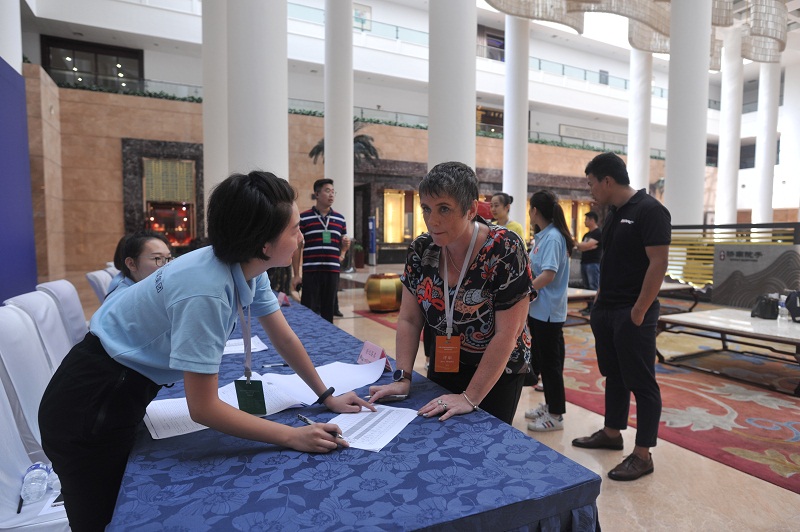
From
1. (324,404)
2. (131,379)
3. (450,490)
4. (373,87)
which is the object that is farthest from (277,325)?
(373,87)

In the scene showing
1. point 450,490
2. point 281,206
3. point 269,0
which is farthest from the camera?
point 269,0

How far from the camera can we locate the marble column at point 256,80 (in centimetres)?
468

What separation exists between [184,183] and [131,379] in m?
14.7

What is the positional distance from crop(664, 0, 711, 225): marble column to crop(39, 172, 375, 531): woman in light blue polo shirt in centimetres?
799

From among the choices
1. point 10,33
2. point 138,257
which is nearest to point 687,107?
point 138,257

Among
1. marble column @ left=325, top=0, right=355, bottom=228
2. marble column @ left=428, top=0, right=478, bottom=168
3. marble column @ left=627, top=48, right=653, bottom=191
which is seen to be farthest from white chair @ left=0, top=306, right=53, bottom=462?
marble column @ left=627, top=48, right=653, bottom=191

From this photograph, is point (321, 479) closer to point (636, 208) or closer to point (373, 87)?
Answer: point (636, 208)

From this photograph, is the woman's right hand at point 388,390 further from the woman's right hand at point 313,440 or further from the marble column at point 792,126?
the marble column at point 792,126

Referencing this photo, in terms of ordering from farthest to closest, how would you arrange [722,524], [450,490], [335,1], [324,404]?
1. [335,1]
2. [722,524]
3. [324,404]
4. [450,490]

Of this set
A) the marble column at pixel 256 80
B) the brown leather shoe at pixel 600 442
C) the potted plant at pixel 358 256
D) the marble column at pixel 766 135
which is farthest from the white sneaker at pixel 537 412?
the marble column at pixel 766 135

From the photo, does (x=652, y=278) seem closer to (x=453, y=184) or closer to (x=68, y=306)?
(x=453, y=184)

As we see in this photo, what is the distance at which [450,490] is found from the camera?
0.93m

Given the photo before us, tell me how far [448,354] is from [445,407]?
0.75 feet

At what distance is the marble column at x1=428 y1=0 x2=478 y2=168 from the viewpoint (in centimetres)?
551
